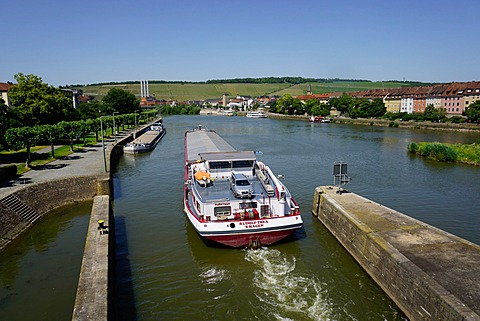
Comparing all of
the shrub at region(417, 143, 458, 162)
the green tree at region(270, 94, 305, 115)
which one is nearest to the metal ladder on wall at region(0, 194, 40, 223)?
the shrub at region(417, 143, 458, 162)

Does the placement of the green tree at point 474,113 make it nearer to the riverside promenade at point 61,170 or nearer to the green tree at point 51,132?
the riverside promenade at point 61,170

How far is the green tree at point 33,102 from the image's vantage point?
4562 cm

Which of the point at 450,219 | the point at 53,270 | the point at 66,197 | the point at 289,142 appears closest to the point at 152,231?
the point at 53,270

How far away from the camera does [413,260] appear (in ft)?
43.0

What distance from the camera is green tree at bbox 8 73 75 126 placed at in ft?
150

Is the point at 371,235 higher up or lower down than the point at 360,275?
higher up

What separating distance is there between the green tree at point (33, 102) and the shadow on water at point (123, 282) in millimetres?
32756

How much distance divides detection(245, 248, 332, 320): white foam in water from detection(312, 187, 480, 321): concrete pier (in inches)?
106

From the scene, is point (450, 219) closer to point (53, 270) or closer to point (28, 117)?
point (53, 270)

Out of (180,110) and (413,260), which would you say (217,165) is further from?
(180,110)

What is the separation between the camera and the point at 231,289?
14.6 m

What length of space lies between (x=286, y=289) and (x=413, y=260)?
16.8 feet

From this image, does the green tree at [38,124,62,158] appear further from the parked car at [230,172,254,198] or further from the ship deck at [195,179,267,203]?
the parked car at [230,172,254,198]

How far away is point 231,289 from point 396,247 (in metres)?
7.15
